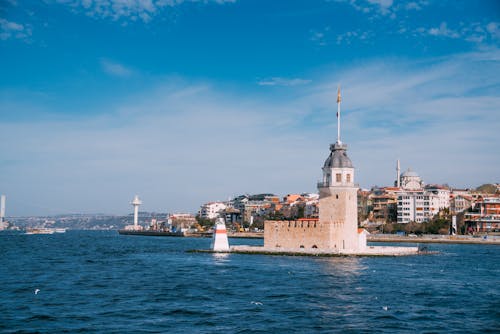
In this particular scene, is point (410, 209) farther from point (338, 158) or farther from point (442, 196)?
point (338, 158)

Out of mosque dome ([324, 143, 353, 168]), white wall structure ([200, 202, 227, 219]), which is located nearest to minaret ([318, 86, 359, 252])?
mosque dome ([324, 143, 353, 168])

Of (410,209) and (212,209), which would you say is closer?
(410,209)

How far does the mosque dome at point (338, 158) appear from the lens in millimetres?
46281

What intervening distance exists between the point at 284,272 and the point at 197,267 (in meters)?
6.43

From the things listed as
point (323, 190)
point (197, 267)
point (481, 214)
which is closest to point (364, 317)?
point (197, 267)

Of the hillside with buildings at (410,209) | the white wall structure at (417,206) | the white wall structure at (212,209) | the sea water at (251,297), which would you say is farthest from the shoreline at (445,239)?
the white wall structure at (212,209)

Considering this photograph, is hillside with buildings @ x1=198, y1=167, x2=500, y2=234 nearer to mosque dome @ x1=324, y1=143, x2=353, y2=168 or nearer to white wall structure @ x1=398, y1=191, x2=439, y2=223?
white wall structure @ x1=398, y1=191, x2=439, y2=223

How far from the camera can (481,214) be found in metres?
92.1

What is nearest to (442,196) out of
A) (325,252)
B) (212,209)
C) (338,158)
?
(338,158)

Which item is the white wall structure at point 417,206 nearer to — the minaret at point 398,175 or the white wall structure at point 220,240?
the minaret at point 398,175

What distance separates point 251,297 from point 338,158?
77.4ft

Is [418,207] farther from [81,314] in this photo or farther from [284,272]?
[81,314]

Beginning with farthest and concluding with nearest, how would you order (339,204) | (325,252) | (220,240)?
(220,240) < (339,204) < (325,252)

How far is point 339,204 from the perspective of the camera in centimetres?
4578
